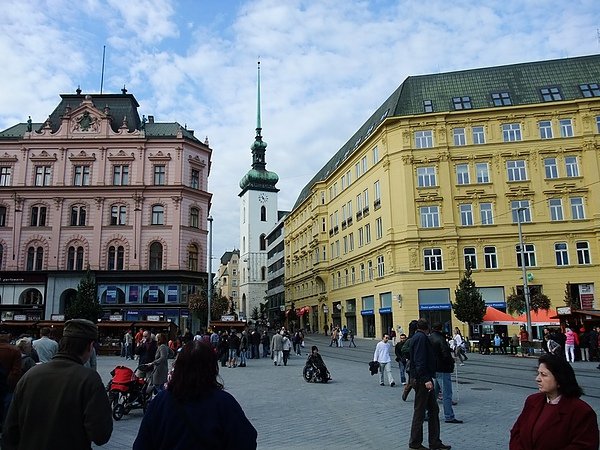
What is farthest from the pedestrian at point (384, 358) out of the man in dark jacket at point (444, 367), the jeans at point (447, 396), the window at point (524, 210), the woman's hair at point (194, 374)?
the window at point (524, 210)

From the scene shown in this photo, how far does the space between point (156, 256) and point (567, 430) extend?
→ 4665cm

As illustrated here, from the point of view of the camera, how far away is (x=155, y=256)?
1886 inches

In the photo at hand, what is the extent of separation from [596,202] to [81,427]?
44.9m

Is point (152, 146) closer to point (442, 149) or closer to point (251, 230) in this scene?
point (442, 149)

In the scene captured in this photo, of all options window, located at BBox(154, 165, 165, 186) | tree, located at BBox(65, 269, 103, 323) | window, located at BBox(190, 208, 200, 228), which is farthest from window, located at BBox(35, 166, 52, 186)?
window, located at BBox(190, 208, 200, 228)

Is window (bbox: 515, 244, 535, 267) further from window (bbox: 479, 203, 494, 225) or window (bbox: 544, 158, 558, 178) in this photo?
Answer: window (bbox: 544, 158, 558, 178)

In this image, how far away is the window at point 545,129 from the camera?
4289 centimetres

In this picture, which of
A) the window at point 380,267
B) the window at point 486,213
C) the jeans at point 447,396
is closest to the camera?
the jeans at point 447,396

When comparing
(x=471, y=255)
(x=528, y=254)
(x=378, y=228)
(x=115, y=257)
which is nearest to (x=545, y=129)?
(x=528, y=254)

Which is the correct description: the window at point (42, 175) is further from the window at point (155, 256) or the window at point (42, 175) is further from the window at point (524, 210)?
the window at point (524, 210)

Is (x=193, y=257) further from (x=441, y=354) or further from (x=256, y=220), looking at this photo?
(x=256, y=220)

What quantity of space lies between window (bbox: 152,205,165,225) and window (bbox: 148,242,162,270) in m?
2.04

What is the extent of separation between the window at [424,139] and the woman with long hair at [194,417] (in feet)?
141

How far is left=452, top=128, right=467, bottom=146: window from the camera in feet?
144
